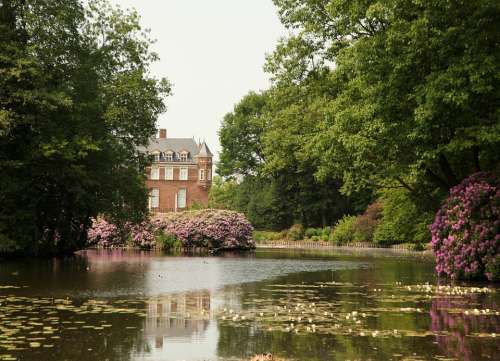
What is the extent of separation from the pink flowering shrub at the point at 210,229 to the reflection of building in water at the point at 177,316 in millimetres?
32352

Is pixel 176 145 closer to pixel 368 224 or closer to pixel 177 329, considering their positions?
pixel 368 224

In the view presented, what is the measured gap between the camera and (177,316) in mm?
12008

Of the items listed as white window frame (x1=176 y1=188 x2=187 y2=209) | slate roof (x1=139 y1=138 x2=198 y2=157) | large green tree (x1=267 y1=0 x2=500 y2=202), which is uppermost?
slate roof (x1=139 y1=138 x2=198 y2=157)

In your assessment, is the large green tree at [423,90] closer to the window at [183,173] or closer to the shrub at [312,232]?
the shrub at [312,232]

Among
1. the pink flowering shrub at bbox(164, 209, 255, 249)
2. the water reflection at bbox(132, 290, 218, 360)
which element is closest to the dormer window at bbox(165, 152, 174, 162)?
the pink flowering shrub at bbox(164, 209, 255, 249)

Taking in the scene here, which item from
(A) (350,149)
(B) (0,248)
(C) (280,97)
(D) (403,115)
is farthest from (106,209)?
(D) (403,115)

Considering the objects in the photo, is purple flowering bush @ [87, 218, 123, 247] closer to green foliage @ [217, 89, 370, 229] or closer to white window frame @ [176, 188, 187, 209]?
green foliage @ [217, 89, 370, 229]

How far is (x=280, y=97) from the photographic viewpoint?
112 ft

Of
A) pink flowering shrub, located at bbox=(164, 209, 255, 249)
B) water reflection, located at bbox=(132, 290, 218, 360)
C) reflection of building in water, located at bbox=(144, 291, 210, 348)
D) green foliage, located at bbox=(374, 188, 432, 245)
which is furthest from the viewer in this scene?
pink flowering shrub, located at bbox=(164, 209, 255, 249)

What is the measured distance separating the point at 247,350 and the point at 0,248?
21236 millimetres

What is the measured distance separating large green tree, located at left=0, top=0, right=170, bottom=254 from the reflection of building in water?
42.9 ft

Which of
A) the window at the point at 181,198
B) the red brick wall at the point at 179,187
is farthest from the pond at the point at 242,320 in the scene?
the red brick wall at the point at 179,187

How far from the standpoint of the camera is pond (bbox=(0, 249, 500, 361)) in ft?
27.8

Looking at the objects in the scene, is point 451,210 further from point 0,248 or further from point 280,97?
point 0,248
